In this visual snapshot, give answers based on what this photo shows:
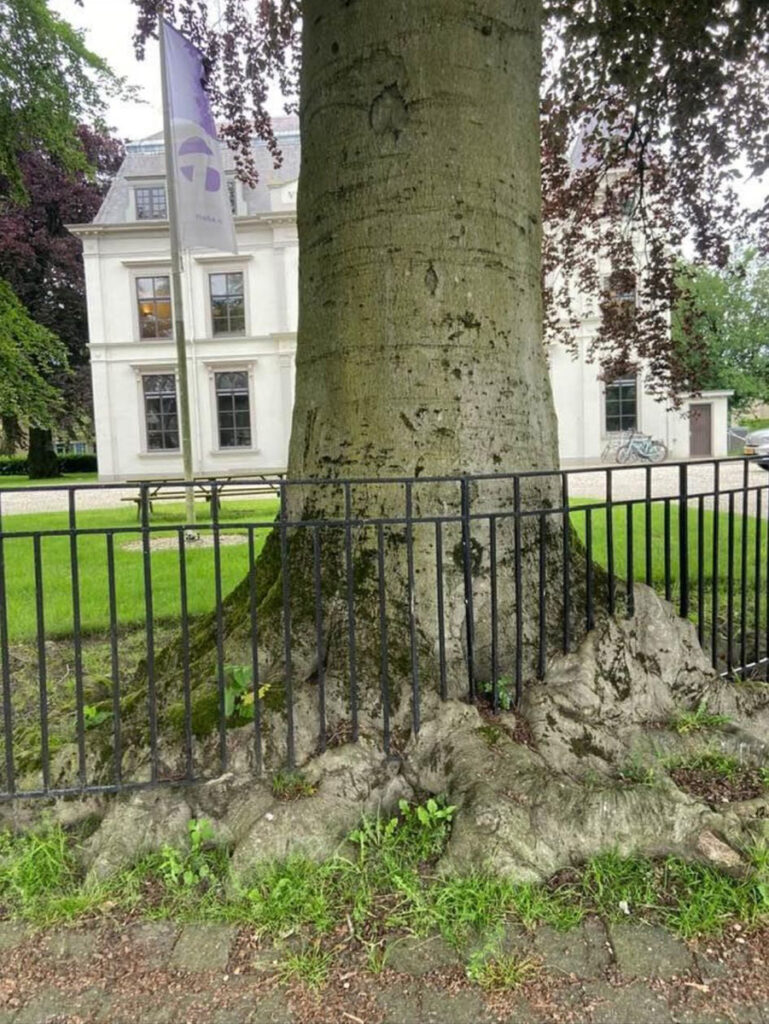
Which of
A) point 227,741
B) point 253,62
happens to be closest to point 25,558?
point 253,62

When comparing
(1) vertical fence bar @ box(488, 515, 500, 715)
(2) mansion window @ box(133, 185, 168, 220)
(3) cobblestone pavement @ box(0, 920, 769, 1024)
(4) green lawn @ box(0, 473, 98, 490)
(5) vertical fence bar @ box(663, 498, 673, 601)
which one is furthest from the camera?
(4) green lawn @ box(0, 473, 98, 490)

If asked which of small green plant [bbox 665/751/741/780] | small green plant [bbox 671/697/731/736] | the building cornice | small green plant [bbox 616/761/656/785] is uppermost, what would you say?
the building cornice

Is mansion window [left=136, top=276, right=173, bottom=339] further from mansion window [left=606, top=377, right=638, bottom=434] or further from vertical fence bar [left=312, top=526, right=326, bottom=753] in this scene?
vertical fence bar [left=312, top=526, right=326, bottom=753]

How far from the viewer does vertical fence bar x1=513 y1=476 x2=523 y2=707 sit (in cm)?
279

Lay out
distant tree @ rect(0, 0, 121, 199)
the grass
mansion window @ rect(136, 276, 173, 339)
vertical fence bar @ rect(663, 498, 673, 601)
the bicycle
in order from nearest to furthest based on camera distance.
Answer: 1. the grass
2. vertical fence bar @ rect(663, 498, 673, 601)
3. distant tree @ rect(0, 0, 121, 199)
4. the bicycle
5. mansion window @ rect(136, 276, 173, 339)

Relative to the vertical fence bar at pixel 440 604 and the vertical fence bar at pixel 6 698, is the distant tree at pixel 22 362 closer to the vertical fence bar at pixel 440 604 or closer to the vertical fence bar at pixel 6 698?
the vertical fence bar at pixel 6 698

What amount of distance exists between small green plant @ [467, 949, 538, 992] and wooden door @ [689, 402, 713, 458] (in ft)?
93.1

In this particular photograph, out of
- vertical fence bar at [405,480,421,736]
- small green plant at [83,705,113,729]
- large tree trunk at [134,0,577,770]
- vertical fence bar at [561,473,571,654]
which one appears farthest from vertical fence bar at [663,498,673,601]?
small green plant at [83,705,113,729]

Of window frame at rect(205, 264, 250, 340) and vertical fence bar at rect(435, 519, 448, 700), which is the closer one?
vertical fence bar at rect(435, 519, 448, 700)

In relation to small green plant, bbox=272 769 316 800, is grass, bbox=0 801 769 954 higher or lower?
lower

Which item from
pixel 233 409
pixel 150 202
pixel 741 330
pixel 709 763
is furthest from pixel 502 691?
pixel 741 330

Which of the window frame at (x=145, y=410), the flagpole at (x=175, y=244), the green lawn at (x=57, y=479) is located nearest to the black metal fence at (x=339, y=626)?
the flagpole at (x=175, y=244)

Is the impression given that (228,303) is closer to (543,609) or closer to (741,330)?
(543,609)

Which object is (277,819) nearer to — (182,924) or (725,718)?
(182,924)
